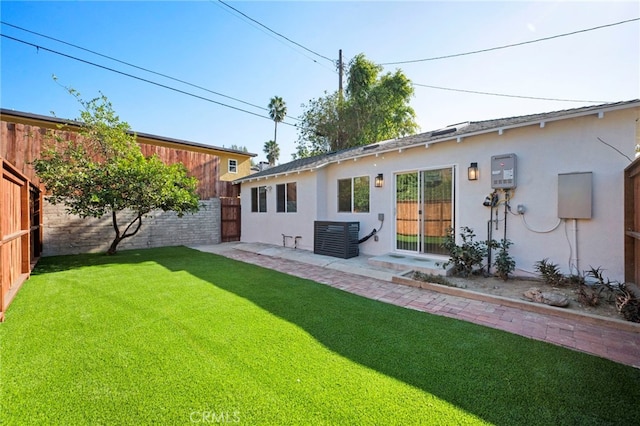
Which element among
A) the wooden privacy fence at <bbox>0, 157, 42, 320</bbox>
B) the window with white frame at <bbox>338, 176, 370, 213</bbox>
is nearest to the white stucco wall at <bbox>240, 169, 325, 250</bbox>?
the window with white frame at <bbox>338, 176, 370, 213</bbox>

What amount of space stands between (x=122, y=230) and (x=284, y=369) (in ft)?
35.3

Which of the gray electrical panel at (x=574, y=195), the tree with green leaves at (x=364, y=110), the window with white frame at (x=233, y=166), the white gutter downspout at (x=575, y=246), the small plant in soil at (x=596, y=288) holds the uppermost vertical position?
the tree with green leaves at (x=364, y=110)

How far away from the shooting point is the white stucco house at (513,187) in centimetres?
442

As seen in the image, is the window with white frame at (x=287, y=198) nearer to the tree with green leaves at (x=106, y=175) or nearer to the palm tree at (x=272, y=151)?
the tree with green leaves at (x=106, y=175)

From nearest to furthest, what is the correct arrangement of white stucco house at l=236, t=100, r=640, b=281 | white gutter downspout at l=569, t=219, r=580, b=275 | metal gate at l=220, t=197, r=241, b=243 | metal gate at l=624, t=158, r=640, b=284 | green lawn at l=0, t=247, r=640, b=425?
green lawn at l=0, t=247, r=640, b=425
metal gate at l=624, t=158, r=640, b=284
white stucco house at l=236, t=100, r=640, b=281
white gutter downspout at l=569, t=219, r=580, b=275
metal gate at l=220, t=197, r=241, b=243

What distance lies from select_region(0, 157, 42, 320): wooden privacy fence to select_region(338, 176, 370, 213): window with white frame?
6.99 metres

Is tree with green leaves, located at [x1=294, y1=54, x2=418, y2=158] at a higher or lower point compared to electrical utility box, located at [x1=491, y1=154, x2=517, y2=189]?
higher

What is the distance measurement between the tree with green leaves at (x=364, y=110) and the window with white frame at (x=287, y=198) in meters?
10.3

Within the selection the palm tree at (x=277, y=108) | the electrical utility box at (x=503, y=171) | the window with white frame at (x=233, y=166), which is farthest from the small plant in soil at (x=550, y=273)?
the palm tree at (x=277, y=108)

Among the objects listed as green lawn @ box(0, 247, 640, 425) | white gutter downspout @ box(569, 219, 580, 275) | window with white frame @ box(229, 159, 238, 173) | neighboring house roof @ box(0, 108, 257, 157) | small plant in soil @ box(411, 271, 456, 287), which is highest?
neighboring house roof @ box(0, 108, 257, 157)

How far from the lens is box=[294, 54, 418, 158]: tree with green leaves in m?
17.9

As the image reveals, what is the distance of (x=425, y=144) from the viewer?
6301 mm

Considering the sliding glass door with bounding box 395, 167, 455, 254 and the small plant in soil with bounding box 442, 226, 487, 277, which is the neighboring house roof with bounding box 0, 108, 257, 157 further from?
the small plant in soil with bounding box 442, 226, 487, 277

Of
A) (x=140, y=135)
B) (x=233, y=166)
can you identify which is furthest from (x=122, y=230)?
(x=233, y=166)
